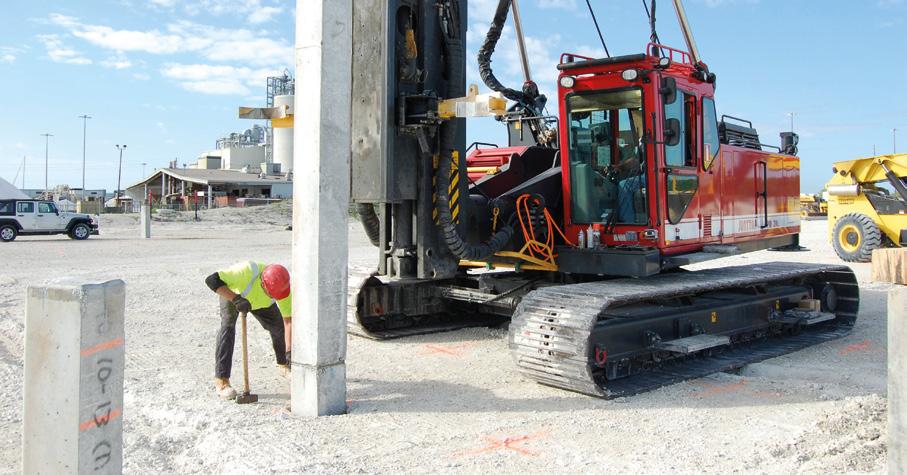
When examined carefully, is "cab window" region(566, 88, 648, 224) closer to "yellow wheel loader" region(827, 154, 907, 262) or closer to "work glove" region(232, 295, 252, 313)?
"work glove" region(232, 295, 252, 313)

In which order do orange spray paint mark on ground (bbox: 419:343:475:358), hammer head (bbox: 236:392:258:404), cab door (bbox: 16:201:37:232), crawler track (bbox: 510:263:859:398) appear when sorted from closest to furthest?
hammer head (bbox: 236:392:258:404) < crawler track (bbox: 510:263:859:398) < orange spray paint mark on ground (bbox: 419:343:475:358) < cab door (bbox: 16:201:37:232)

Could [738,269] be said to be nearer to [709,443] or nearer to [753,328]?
[753,328]

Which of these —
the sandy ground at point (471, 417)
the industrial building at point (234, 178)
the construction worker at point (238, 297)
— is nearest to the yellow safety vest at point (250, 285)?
the construction worker at point (238, 297)

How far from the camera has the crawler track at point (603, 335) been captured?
6.35 m

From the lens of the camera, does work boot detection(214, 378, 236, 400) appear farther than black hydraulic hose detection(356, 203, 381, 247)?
No

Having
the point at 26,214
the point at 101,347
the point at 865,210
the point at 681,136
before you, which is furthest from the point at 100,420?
the point at 26,214

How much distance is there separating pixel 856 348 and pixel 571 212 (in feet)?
13.3

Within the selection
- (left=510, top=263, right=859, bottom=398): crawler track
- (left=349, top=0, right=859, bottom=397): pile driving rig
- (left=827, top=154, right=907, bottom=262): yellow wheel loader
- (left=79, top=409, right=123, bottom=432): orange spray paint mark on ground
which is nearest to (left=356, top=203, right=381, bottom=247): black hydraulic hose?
(left=349, top=0, right=859, bottom=397): pile driving rig

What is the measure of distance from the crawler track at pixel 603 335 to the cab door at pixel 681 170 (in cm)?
52

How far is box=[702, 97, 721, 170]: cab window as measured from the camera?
8398 mm

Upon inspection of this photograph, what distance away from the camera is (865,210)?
18.8m

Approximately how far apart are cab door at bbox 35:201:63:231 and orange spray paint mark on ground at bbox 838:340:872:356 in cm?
2676

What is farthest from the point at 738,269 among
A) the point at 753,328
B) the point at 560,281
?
the point at 560,281

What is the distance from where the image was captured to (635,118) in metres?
7.60
